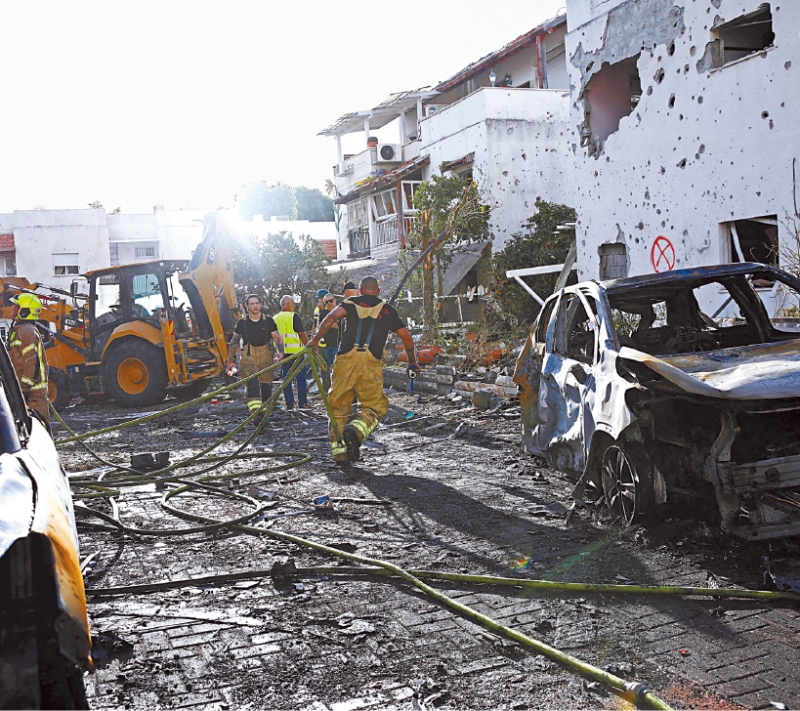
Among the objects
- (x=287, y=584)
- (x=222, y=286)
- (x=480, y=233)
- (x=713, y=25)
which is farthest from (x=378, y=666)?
(x=480, y=233)

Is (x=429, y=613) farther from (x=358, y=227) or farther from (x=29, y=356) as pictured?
(x=358, y=227)

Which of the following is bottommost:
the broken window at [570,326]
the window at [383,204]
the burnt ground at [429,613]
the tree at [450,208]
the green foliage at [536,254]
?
the burnt ground at [429,613]

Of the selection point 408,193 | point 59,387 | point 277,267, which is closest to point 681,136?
point 59,387

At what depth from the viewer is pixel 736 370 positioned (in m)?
5.17

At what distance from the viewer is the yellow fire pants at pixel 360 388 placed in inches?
355

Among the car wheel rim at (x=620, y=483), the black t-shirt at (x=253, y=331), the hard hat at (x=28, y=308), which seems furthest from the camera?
the black t-shirt at (x=253, y=331)

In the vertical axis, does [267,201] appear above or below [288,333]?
above

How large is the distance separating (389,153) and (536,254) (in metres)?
13.9

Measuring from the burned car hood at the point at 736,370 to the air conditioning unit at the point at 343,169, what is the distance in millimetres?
33682

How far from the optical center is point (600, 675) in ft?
11.5

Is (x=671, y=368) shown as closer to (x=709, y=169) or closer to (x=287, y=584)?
(x=287, y=584)

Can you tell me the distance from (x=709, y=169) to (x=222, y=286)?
971cm

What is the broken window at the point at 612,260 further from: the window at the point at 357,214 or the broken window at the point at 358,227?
the window at the point at 357,214

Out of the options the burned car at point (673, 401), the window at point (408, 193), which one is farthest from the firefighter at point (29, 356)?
the window at point (408, 193)
